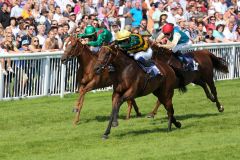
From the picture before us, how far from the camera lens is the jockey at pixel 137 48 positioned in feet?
43.4

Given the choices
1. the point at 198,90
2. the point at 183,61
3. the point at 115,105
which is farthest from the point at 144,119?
the point at 198,90

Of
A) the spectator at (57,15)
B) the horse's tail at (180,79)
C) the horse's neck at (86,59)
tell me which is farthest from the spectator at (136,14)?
the horse's neck at (86,59)

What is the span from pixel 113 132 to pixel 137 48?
1.41 metres

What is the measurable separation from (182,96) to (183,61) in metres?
3.16

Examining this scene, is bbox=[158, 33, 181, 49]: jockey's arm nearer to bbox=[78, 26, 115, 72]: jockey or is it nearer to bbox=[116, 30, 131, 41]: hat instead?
bbox=[78, 26, 115, 72]: jockey

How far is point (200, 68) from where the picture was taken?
634 inches

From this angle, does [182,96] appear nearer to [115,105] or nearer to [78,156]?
[115,105]

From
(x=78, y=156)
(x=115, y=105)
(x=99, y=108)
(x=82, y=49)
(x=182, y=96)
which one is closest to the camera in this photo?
(x=78, y=156)

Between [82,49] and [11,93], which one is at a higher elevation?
[82,49]

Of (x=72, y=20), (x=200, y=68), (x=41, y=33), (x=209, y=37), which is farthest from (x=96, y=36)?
(x=209, y=37)

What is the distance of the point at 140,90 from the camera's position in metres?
13.4

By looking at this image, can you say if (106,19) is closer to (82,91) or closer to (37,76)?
(37,76)

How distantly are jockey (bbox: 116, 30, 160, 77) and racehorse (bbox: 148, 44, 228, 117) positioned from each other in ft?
3.81

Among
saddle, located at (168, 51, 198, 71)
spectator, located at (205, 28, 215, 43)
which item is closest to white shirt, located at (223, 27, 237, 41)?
spectator, located at (205, 28, 215, 43)
